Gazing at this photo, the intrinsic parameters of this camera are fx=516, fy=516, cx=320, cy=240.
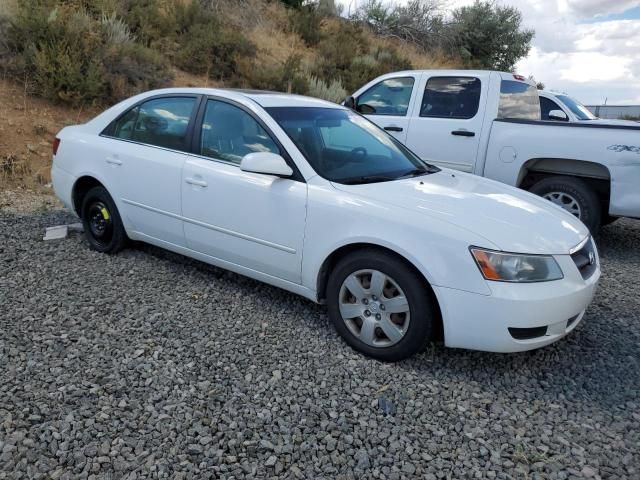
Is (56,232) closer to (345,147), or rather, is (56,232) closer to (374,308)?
(345,147)

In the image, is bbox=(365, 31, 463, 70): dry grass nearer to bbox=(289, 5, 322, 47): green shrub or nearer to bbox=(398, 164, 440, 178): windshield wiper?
bbox=(289, 5, 322, 47): green shrub

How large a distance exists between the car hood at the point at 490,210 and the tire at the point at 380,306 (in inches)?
14.7

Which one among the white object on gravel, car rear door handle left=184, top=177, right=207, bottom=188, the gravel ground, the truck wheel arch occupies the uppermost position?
the truck wheel arch

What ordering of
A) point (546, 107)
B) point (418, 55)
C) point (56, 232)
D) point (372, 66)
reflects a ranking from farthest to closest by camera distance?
point (418, 55), point (372, 66), point (546, 107), point (56, 232)

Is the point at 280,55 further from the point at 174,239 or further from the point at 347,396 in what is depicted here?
the point at 347,396

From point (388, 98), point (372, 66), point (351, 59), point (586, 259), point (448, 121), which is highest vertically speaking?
point (351, 59)

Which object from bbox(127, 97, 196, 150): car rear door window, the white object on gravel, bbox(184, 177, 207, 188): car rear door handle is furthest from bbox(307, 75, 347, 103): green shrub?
bbox(184, 177, 207, 188): car rear door handle

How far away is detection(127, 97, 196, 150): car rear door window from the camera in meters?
4.18

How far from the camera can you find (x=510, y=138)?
5.81m

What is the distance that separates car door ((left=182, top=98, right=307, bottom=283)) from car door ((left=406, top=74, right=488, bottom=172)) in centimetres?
321

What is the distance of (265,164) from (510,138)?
355 cm

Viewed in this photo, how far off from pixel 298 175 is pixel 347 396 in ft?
4.83

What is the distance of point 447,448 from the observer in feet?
8.28

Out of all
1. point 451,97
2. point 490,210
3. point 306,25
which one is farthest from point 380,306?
point 306,25
